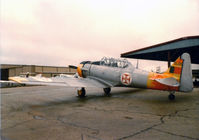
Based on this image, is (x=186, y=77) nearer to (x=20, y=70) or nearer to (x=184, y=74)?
(x=184, y=74)

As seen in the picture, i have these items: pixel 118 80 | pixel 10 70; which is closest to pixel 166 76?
pixel 118 80

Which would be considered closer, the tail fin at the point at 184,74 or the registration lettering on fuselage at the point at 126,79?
the tail fin at the point at 184,74

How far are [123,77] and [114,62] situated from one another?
1.44 metres

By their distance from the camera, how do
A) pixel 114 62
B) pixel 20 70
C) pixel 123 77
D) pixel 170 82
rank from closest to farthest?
pixel 170 82 < pixel 123 77 < pixel 114 62 < pixel 20 70

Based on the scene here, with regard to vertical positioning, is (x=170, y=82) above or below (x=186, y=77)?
below

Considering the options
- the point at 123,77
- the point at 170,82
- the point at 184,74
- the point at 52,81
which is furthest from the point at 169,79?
the point at 52,81

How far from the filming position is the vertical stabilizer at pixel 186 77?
764 cm

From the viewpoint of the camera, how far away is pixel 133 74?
9.27 metres

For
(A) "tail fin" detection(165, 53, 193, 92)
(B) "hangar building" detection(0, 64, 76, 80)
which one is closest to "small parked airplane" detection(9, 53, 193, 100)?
(A) "tail fin" detection(165, 53, 193, 92)

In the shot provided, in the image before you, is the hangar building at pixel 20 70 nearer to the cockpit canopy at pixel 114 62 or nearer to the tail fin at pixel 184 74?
the cockpit canopy at pixel 114 62

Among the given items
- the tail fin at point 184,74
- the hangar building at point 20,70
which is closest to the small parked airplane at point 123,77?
the tail fin at point 184,74

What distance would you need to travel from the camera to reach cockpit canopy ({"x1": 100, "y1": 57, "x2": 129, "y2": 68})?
1021cm

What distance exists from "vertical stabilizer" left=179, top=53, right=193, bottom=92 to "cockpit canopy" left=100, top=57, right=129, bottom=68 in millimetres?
3354

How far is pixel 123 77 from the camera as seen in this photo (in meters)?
9.74
